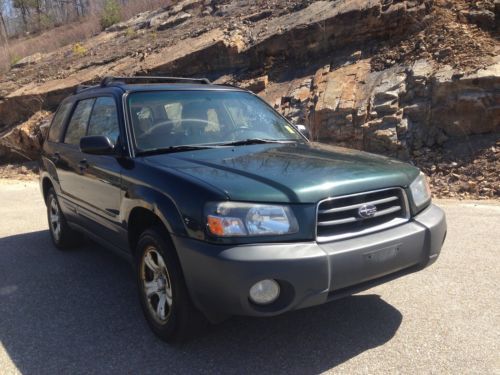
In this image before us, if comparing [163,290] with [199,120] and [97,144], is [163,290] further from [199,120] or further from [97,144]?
[199,120]

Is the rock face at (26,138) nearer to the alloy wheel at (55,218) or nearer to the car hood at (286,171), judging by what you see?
the alloy wheel at (55,218)

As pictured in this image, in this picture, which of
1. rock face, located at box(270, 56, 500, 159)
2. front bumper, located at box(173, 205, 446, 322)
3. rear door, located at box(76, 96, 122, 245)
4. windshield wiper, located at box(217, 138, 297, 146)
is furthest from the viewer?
rock face, located at box(270, 56, 500, 159)

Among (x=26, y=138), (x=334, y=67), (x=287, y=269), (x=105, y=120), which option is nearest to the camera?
(x=287, y=269)

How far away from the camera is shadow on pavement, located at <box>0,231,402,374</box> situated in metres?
Answer: 3.07

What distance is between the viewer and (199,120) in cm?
421

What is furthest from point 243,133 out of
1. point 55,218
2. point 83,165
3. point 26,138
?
point 26,138

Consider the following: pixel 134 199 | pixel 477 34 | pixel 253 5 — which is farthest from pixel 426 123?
pixel 253 5

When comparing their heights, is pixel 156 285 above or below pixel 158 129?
below

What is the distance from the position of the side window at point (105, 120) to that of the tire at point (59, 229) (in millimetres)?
1284

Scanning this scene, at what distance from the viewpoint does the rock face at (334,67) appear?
356 inches

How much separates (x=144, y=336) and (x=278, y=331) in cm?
94

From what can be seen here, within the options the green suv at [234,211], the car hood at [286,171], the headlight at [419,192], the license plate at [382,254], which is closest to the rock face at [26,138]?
the green suv at [234,211]

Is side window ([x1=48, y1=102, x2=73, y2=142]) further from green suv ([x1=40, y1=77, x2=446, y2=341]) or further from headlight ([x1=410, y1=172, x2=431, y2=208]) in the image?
headlight ([x1=410, y1=172, x2=431, y2=208])

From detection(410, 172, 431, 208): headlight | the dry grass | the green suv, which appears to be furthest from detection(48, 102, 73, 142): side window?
the dry grass
